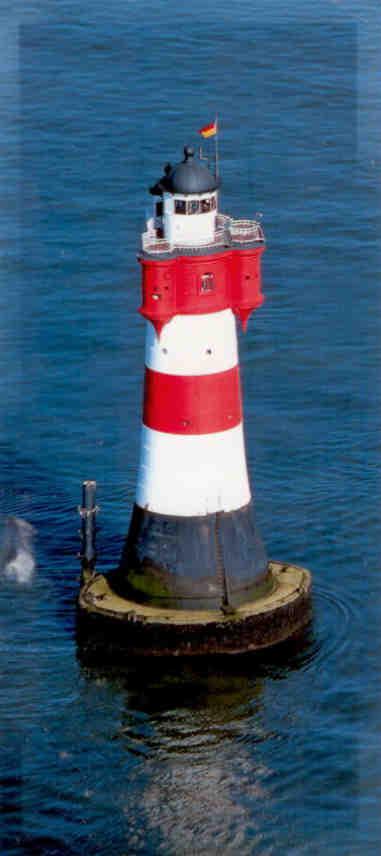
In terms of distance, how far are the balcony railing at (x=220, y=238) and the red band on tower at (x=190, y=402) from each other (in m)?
3.04

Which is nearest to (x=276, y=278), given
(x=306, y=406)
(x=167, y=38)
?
(x=306, y=406)

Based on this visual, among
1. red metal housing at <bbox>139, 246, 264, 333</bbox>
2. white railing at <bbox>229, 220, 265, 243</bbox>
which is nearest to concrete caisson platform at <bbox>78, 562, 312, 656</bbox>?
red metal housing at <bbox>139, 246, 264, 333</bbox>

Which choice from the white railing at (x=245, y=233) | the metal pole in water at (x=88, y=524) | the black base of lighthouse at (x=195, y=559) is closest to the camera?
the white railing at (x=245, y=233)

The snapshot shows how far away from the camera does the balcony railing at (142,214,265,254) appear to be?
53156 millimetres

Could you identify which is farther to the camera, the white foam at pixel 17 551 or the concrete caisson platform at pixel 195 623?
the white foam at pixel 17 551

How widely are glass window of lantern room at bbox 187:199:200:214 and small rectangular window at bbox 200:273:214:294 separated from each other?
58.2 inches

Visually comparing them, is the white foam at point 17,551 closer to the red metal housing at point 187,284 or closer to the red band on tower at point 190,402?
the red band on tower at point 190,402

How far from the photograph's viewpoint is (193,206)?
53312mm

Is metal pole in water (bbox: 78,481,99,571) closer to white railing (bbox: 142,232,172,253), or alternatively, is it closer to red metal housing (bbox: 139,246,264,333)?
red metal housing (bbox: 139,246,264,333)

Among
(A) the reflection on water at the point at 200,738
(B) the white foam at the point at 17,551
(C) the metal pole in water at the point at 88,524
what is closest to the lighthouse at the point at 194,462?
(A) the reflection on water at the point at 200,738

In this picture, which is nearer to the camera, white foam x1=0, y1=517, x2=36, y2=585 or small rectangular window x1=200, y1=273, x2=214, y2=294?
small rectangular window x1=200, y1=273, x2=214, y2=294

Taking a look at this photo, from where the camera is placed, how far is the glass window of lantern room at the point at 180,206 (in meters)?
53.2

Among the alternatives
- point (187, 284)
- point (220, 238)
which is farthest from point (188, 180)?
point (187, 284)

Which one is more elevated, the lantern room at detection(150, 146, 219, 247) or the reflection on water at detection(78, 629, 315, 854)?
the lantern room at detection(150, 146, 219, 247)
